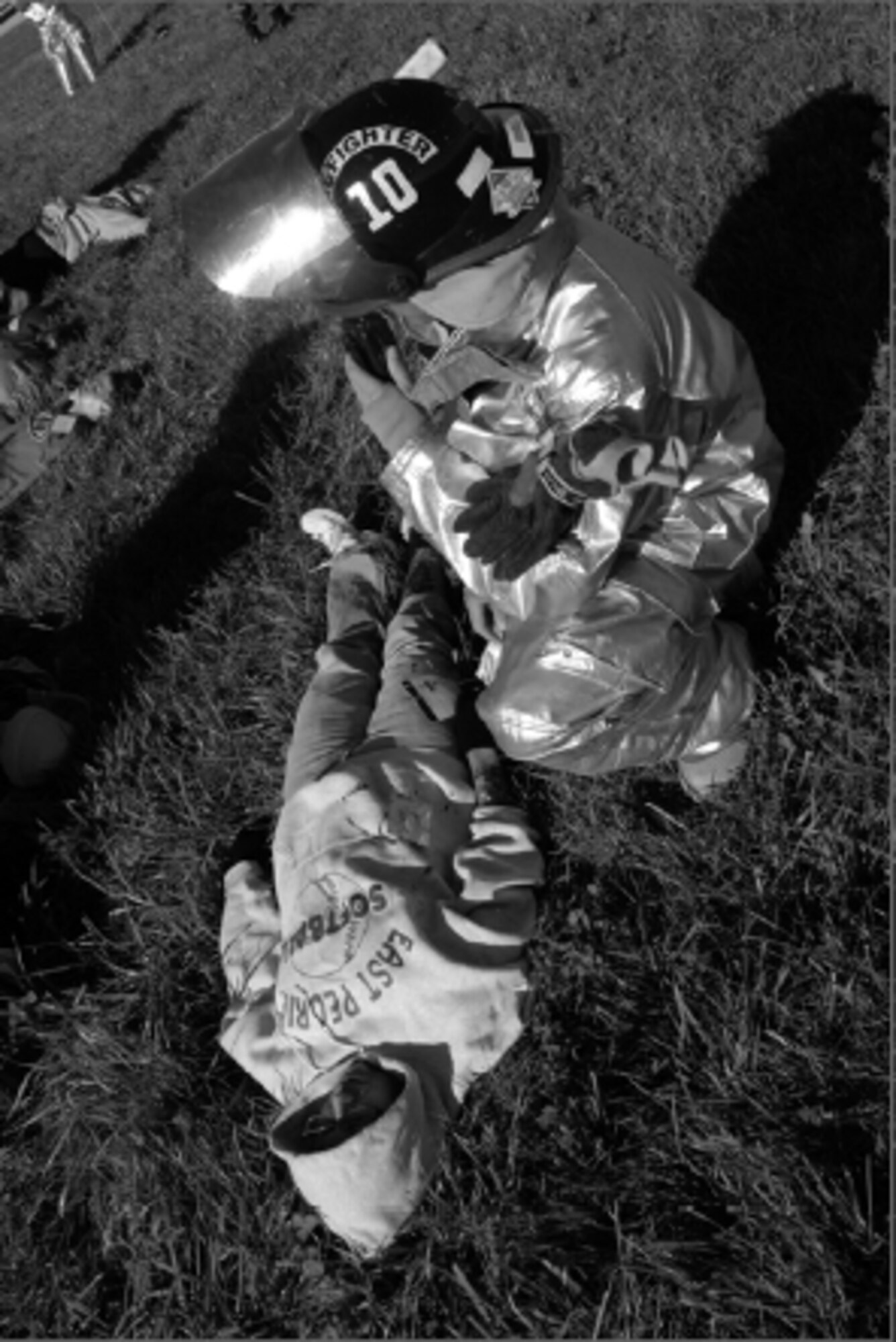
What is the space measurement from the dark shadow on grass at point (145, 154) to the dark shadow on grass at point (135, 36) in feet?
10.5

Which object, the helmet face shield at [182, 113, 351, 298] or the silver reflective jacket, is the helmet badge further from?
the helmet face shield at [182, 113, 351, 298]

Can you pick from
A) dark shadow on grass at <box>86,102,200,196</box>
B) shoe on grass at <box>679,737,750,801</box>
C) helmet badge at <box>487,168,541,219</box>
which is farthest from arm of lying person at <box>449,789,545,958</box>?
dark shadow on grass at <box>86,102,200,196</box>

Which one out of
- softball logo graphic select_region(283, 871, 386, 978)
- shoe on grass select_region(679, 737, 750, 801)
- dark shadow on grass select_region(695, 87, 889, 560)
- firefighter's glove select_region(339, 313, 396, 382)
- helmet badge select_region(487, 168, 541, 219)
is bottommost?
shoe on grass select_region(679, 737, 750, 801)

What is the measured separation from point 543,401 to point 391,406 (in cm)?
75

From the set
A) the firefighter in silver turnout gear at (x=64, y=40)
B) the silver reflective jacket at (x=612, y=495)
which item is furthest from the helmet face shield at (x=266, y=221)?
the firefighter in silver turnout gear at (x=64, y=40)

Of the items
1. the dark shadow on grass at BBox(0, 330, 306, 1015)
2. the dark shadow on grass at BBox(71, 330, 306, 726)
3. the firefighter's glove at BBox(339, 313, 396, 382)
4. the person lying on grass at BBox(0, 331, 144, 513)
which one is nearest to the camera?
the firefighter's glove at BBox(339, 313, 396, 382)

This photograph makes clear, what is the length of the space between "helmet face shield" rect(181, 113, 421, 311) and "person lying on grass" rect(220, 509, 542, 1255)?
1.23 m

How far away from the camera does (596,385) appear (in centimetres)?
222

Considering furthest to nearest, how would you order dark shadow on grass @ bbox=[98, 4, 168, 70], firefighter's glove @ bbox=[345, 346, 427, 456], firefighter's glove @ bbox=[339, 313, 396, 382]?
dark shadow on grass @ bbox=[98, 4, 168, 70]
firefighter's glove @ bbox=[339, 313, 396, 382]
firefighter's glove @ bbox=[345, 346, 427, 456]

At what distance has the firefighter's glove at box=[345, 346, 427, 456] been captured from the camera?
119 inches

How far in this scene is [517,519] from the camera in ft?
7.68

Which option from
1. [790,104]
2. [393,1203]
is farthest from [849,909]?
[790,104]

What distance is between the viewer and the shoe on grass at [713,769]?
2668mm

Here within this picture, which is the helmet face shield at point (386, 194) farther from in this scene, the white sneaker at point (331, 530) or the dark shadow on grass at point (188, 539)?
the dark shadow on grass at point (188, 539)
